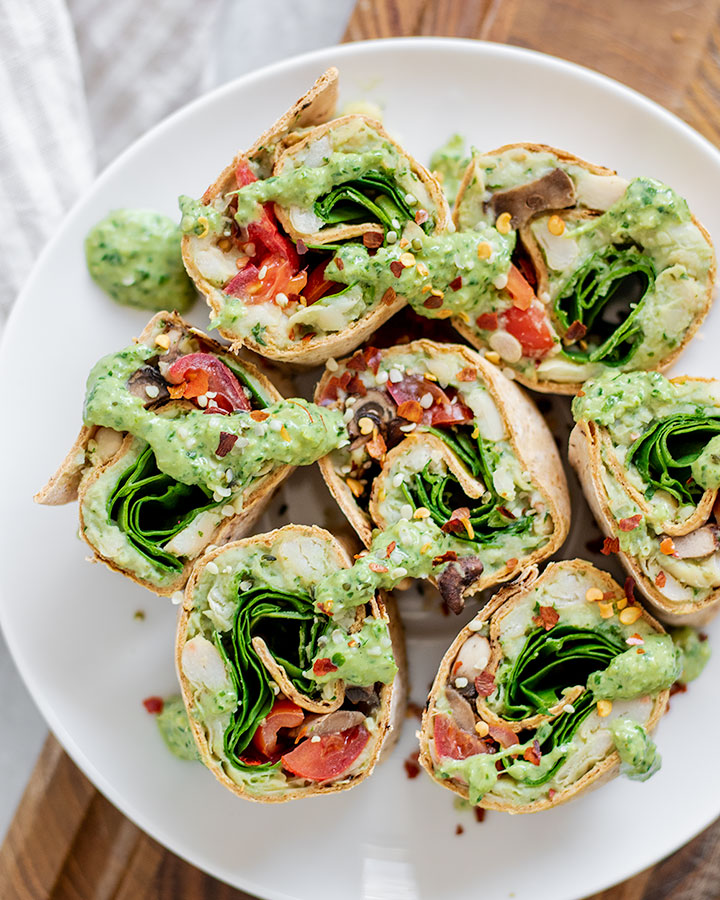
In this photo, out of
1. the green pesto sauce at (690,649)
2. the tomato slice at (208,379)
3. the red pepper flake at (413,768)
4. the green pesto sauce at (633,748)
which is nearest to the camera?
the green pesto sauce at (633,748)

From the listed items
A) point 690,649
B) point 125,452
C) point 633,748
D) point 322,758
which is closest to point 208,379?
point 125,452

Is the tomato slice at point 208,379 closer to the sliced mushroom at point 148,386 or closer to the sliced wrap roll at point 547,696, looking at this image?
the sliced mushroom at point 148,386

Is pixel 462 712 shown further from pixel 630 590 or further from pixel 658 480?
pixel 658 480

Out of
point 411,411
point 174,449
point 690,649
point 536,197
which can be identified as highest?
point 536,197

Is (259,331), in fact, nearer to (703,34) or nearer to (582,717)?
(582,717)

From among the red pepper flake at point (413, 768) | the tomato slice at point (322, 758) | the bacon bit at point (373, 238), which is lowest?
the red pepper flake at point (413, 768)

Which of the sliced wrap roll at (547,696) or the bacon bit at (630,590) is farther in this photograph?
the bacon bit at (630,590)

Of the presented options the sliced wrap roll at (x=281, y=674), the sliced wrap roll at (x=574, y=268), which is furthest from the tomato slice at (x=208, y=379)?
the sliced wrap roll at (x=574, y=268)
